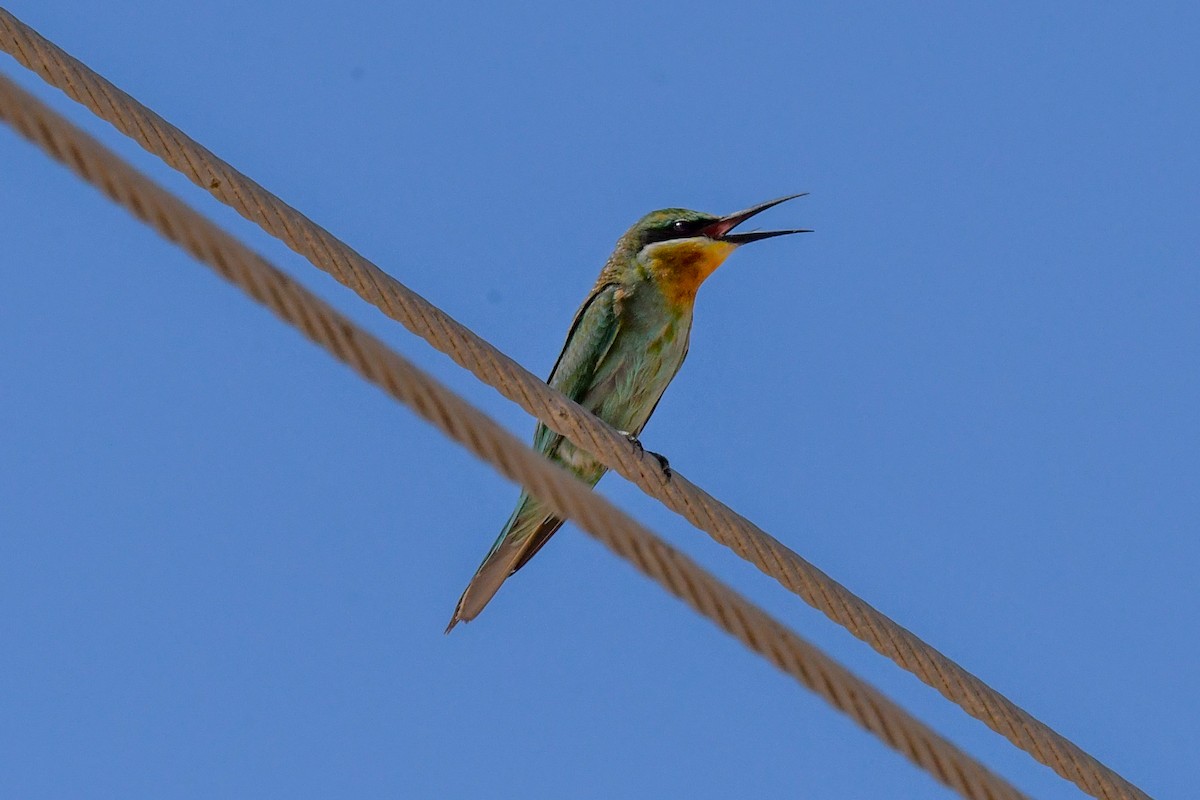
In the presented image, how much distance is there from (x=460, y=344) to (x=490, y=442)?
1.07 m

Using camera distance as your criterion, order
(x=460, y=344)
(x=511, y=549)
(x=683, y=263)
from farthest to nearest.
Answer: (x=683, y=263) → (x=511, y=549) → (x=460, y=344)

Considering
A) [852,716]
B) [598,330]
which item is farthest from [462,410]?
[598,330]

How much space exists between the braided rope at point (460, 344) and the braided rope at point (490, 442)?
0.57m

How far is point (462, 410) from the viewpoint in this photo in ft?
7.81

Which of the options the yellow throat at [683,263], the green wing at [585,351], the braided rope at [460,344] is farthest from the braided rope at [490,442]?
the yellow throat at [683,263]

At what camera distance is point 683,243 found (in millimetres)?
6203

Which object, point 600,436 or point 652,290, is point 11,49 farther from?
point 652,290

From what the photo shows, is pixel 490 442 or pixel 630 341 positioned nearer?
pixel 490 442

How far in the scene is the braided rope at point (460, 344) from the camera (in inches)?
121

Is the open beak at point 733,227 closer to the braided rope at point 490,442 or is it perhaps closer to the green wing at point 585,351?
the green wing at point 585,351

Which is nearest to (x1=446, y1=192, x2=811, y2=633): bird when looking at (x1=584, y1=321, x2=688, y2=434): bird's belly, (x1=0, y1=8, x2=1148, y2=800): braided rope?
(x1=584, y1=321, x2=688, y2=434): bird's belly

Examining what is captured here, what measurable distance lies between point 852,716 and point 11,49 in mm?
1744

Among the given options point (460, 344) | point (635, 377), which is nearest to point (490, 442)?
Answer: point (460, 344)

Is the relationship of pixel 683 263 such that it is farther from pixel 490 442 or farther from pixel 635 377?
pixel 490 442
